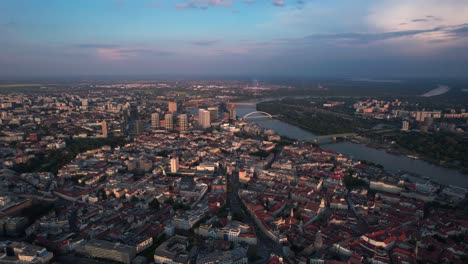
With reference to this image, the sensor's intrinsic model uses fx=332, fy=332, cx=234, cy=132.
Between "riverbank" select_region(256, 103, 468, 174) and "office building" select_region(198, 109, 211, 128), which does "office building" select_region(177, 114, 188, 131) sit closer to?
"office building" select_region(198, 109, 211, 128)

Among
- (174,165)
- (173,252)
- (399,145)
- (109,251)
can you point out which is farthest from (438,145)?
(109,251)

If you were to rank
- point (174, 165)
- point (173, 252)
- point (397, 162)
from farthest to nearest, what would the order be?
point (397, 162) < point (174, 165) < point (173, 252)

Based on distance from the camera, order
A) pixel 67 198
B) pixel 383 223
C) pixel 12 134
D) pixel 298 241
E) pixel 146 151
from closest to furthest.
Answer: pixel 298 241 < pixel 383 223 < pixel 67 198 < pixel 146 151 < pixel 12 134

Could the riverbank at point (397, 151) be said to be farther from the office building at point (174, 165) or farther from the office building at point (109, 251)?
the office building at point (109, 251)

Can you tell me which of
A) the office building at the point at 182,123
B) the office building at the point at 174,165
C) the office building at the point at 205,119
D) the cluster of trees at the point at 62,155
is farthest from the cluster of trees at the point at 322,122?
the cluster of trees at the point at 62,155

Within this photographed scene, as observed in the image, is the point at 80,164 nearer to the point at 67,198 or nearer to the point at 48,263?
the point at 67,198

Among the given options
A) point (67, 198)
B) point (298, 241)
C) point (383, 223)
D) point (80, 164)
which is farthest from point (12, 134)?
point (383, 223)

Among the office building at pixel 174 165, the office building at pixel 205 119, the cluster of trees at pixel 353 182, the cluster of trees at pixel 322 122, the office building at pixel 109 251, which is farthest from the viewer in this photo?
the office building at pixel 205 119

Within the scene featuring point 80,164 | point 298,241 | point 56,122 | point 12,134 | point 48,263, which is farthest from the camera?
point 56,122

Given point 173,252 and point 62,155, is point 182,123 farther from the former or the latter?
point 173,252

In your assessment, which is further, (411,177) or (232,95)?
(232,95)
